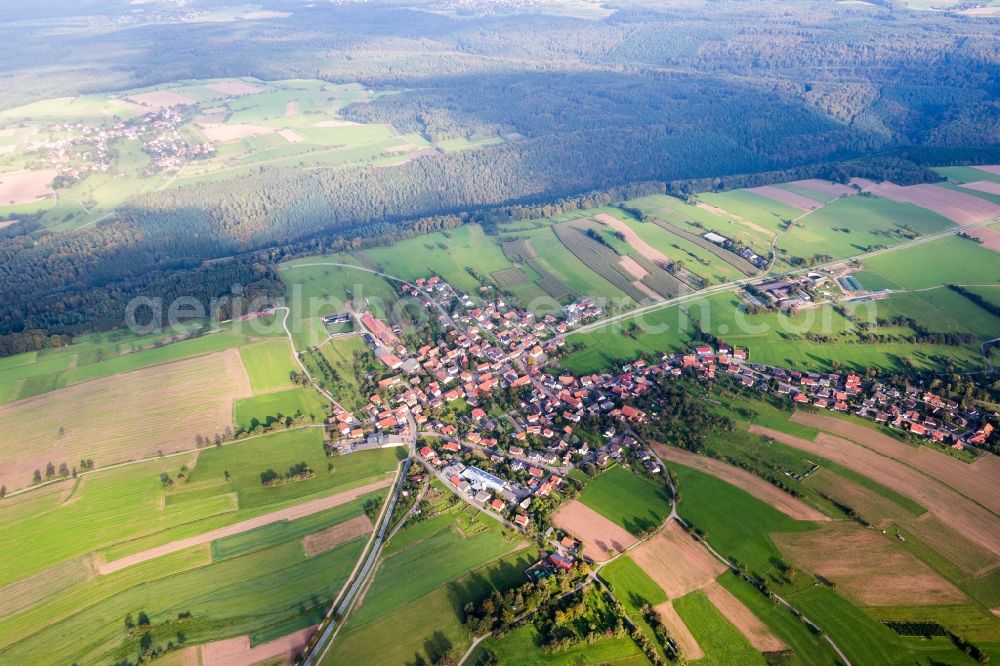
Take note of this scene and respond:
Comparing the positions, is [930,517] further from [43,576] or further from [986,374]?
[43,576]

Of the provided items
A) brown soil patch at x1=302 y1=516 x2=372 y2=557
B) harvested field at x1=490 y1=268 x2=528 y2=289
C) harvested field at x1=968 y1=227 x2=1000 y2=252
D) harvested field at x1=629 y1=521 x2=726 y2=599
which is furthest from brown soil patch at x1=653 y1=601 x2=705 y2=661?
harvested field at x1=968 y1=227 x2=1000 y2=252

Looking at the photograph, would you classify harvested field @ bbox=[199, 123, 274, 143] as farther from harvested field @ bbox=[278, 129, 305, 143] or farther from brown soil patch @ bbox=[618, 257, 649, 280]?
brown soil patch @ bbox=[618, 257, 649, 280]

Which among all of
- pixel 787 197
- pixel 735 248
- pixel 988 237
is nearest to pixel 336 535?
pixel 735 248

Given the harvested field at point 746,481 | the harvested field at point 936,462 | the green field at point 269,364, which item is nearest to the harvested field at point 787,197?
the harvested field at point 936,462

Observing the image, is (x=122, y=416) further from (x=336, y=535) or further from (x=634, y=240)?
(x=634, y=240)

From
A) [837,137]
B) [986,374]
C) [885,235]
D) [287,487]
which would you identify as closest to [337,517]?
[287,487]

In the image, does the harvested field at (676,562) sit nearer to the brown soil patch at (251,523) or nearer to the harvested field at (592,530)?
the harvested field at (592,530)
